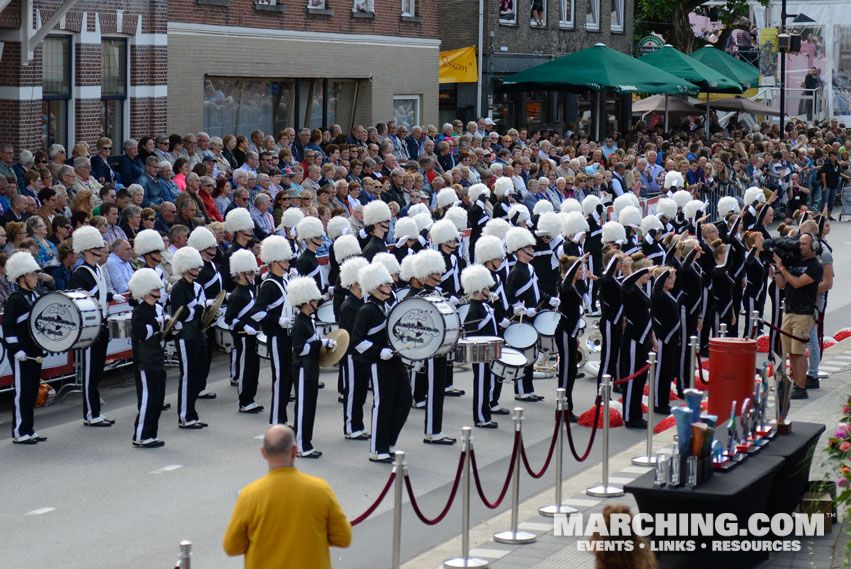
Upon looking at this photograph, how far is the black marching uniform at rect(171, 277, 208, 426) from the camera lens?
567 inches

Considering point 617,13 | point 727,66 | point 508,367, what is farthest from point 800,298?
point 617,13

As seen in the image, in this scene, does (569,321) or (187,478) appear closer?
(187,478)

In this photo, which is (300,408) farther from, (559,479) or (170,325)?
(559,479)

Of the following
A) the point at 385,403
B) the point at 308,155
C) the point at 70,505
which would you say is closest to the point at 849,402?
the point at 385,403

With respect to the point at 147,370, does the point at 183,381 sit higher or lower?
lower

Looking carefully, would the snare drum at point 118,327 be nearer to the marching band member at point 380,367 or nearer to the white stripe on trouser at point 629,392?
→ the marching band member at point 380,367

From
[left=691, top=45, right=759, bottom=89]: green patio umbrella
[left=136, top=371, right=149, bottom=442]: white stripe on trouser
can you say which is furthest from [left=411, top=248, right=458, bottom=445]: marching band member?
[left=691, top=45, right=759, bottom=89]: green patio umbrella

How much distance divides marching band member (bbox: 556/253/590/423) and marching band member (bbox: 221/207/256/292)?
12.9 feet

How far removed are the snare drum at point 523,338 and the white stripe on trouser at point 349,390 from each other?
6.36ft

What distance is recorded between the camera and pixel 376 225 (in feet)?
58.4

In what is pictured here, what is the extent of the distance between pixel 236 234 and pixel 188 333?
262cm

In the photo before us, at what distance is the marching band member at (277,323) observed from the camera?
14.1 m

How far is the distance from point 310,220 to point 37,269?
3.68 meters

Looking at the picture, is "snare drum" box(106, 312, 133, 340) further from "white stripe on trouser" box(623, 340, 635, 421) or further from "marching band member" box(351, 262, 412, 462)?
"white stripe on trouser" box(623, 340, 635, 421)
